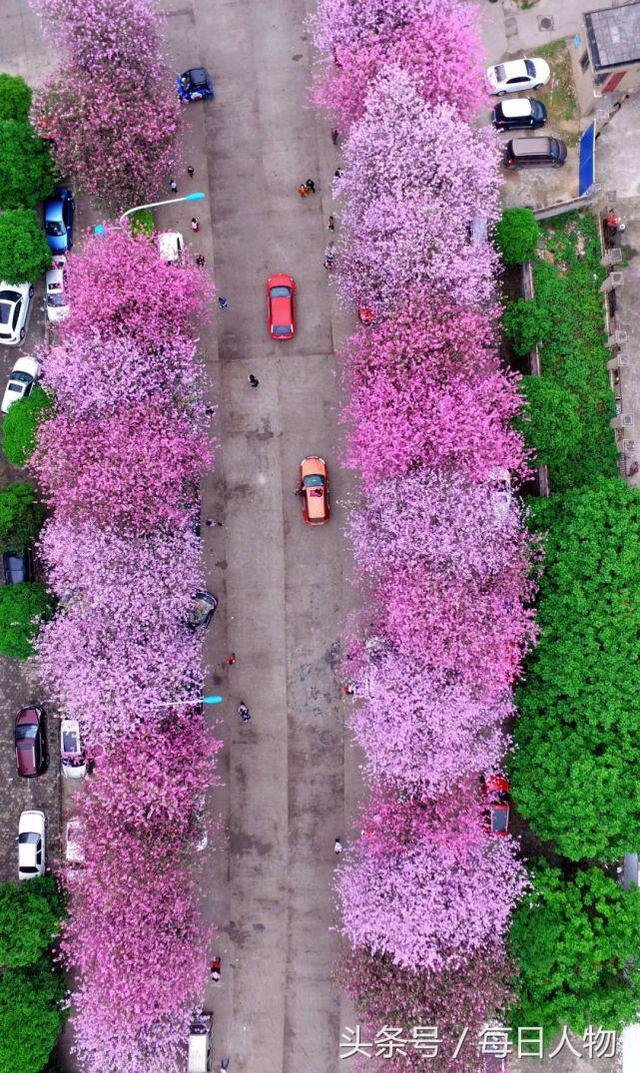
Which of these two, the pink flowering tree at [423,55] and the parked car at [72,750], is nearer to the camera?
the pink flowering tree at [423,55]

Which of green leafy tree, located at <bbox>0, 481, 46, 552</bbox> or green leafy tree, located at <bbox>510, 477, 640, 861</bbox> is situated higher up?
green leafy tree, located at <bbox>0, 481, 46, 552</bbox>

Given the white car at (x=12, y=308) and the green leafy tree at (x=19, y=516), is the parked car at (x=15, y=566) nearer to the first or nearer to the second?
the green leafy tree at (x=19, y=516)

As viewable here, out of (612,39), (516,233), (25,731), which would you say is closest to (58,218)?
(516,233)

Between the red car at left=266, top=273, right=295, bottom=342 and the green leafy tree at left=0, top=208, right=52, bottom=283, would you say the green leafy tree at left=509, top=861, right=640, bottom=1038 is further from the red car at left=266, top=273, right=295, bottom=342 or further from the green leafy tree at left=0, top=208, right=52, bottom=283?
the green leafy tree at left=0, top=208, right=52, bottom=283

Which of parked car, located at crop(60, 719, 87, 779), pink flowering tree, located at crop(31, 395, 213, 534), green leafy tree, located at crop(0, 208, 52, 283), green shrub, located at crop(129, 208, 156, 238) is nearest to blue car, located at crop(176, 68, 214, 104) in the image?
green shrub, located at crop(129, 208, 156, 238)

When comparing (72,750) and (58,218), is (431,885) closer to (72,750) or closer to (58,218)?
(72,750)

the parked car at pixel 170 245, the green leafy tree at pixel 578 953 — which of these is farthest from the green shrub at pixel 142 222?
the green leafy tree at pixel 578 953

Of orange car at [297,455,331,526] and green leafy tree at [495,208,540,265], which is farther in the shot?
orange car at [297,455,331,526]
